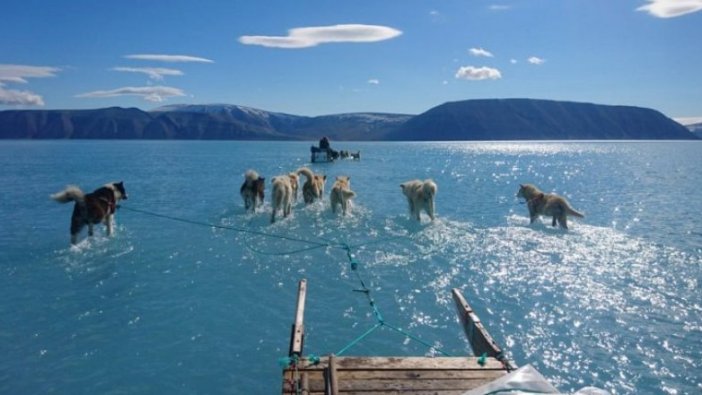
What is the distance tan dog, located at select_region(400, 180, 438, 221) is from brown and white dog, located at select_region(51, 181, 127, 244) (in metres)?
11.7

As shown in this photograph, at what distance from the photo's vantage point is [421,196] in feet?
62.3

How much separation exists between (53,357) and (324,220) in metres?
12.7

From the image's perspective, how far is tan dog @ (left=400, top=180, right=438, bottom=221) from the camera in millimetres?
18609

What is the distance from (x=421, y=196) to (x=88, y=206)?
12.3 m

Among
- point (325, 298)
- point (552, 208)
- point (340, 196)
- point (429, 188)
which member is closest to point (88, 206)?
point (340, 196)

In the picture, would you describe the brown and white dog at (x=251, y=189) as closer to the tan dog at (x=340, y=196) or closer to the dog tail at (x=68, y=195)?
the tan dog at (x=340, y=196)

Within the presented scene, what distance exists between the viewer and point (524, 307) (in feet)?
33.8

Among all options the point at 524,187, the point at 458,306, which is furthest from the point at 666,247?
the point at 458,306

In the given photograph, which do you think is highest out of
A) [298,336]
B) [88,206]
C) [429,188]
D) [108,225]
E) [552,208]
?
[429,188]

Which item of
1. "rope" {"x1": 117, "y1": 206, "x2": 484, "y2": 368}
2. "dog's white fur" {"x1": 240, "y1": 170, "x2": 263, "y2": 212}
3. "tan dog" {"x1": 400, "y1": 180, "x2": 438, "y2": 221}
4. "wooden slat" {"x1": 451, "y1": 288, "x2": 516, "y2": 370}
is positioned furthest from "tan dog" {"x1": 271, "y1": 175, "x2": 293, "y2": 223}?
"wooden slat" {"x1": 451, "y1": 288, "x2": 516, "y2": 370}

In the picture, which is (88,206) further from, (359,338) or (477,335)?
(477,335)

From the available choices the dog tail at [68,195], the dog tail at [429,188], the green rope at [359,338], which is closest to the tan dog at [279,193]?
the dog tail at [429,188]

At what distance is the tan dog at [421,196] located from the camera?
61.1ft

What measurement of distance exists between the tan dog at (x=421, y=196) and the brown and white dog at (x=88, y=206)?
11682 mm
